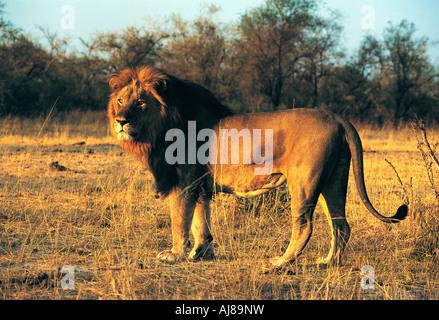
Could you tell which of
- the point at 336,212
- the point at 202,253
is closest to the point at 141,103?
the point at 202,253

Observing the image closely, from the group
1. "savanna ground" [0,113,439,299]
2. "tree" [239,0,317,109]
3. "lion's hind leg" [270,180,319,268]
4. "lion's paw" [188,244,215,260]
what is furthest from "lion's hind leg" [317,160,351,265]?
"tree" [239,0,317,109]

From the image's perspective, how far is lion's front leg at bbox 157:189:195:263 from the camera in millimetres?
4051

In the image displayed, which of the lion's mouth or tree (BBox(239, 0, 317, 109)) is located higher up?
tree (BBox(239, 0, 317, 109))

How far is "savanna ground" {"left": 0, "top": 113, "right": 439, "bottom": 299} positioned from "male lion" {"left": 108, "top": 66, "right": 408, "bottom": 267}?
26cm

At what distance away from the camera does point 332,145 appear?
3.77 m

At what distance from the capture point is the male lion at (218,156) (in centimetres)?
378

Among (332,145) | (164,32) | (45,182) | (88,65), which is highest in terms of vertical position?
(164,32)

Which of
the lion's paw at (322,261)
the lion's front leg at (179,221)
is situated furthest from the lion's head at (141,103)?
the lion's paw at (322,261)

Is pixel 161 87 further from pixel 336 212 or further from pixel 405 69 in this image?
pixel 405 69

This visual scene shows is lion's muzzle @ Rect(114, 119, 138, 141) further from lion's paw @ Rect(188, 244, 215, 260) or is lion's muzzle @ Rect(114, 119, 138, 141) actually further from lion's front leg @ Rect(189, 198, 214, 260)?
lion's paw @ Rect(188, 244, 215, 260)
